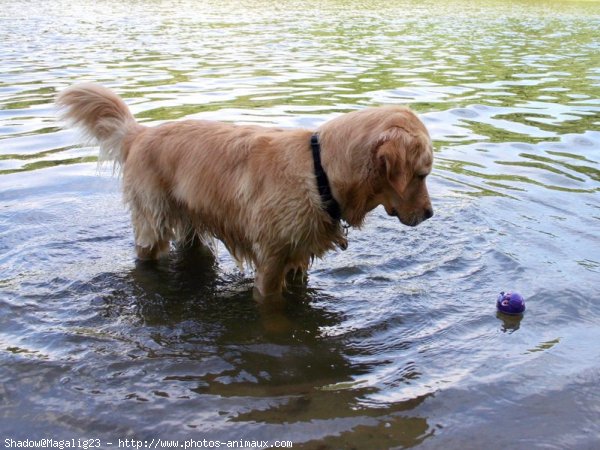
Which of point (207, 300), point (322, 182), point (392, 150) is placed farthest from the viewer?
point (207, 300)

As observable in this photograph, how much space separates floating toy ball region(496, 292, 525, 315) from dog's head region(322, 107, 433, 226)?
97 centimetres

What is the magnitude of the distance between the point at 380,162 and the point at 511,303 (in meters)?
1.63

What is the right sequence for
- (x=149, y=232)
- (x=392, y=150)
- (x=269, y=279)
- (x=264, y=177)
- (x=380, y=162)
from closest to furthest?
(x=392, y=150)
(x=380, y=162)
(x=264, y=177)
(x=269, y=279)
(x=149, y=232)

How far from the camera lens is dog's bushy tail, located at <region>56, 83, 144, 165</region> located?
20.5ft

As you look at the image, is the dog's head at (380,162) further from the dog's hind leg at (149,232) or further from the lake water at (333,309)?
the dog's hind leg at (149,232)

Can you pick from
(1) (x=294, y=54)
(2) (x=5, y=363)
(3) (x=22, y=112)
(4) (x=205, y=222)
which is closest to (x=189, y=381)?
(2) (x=5, y=363)

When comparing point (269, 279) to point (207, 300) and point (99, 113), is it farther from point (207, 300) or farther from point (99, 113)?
point (99, 113)

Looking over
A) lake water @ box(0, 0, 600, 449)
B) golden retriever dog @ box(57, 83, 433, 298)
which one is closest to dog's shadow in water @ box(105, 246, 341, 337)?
lake water @ box(0, 0, 600, 449)

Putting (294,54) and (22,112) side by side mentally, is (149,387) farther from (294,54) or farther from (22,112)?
(294,54)

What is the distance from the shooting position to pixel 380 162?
189 inches

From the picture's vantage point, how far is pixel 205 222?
5883 millimetres

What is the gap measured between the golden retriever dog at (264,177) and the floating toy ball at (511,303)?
3.22ft

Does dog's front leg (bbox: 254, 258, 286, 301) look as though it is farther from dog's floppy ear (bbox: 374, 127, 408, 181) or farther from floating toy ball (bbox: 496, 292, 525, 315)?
floating toy ball (bbox: 496, 292, 525, 315)

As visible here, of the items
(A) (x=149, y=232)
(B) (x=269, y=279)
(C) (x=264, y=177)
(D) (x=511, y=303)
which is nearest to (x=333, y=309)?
(B) (x=269, y=279)
